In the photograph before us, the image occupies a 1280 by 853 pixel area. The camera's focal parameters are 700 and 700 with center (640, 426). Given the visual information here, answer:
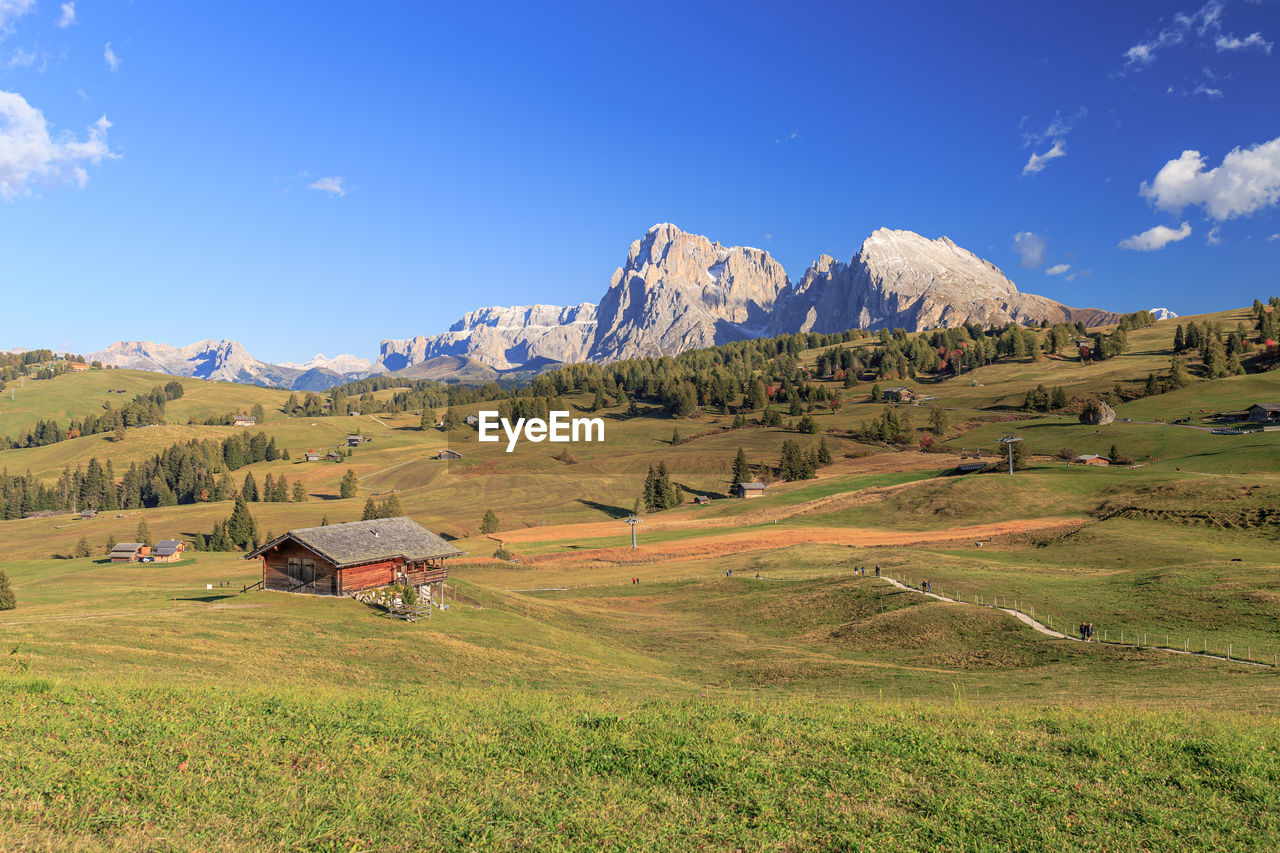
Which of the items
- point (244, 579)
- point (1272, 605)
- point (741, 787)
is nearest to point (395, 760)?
point (741, 787)

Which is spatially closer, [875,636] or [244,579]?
[875,636]

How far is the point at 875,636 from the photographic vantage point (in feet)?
153

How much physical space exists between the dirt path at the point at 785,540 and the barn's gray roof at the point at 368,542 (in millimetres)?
43855

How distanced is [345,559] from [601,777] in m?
40.5

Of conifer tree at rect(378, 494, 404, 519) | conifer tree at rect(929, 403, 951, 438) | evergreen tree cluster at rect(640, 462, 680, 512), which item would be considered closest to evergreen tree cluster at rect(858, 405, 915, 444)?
conifer tree at rect(929, 403, 951, 438)

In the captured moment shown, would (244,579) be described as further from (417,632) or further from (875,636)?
(875,636)

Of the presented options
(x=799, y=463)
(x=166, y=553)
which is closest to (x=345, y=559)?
(x=166, y=553)

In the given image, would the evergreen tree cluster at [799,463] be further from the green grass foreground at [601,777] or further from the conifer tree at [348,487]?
the green grass foreground at [601,777]

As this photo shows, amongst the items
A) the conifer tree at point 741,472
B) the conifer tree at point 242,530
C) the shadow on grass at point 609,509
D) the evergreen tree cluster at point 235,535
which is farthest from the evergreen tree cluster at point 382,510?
the conifer tree at point 741,472

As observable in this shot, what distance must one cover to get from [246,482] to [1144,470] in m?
210

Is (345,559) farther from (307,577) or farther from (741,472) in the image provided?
(741,472)

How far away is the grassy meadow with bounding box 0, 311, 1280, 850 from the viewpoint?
445 inches

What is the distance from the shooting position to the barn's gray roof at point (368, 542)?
48719 mm

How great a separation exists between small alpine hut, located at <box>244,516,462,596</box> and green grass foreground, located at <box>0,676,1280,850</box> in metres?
31.9
